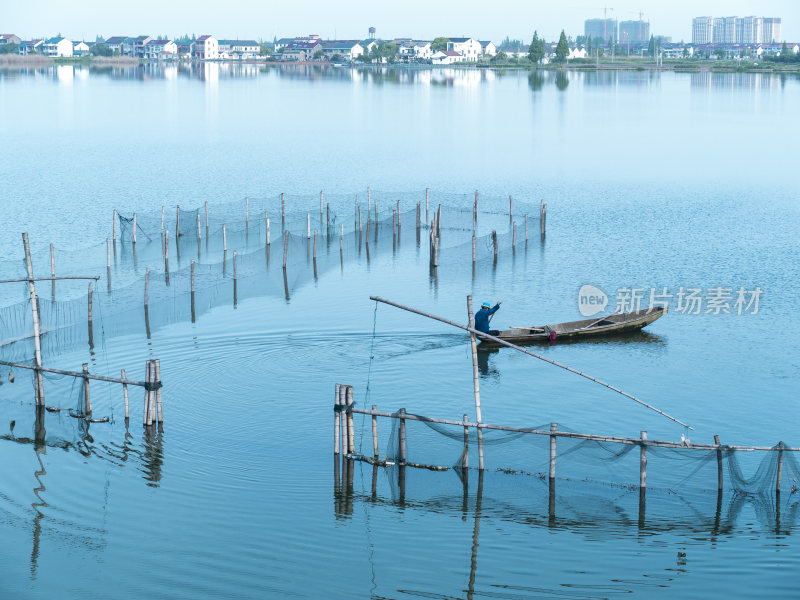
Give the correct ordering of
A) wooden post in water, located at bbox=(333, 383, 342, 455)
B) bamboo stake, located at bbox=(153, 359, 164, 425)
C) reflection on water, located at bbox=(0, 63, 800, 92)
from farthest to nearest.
Answer: reflection on water, located at bbox=(0, 63, 800, 92) → bamboo stake, located at bbox=(153, 359, 164, 425) → wooden post in water, located at bbox=(333, 383, 342, 455)

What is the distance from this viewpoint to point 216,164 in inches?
2606

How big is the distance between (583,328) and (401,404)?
7.07 metres

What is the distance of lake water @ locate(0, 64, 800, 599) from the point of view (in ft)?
50.4

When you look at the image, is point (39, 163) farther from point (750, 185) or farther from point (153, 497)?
point (153, 497)

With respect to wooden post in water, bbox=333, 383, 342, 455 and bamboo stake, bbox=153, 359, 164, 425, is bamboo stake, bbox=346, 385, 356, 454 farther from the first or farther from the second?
bamboo stake, bbox=153, 359, 164, 425

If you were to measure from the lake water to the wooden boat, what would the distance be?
1.13 ft

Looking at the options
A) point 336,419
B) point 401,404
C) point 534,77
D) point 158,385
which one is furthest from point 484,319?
point 534,77

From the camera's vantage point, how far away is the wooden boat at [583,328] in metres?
26.2

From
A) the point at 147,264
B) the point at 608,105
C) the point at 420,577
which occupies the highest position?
the point at 608,105

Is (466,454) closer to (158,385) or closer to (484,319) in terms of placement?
(158,385)

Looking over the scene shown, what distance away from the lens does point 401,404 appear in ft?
72.0

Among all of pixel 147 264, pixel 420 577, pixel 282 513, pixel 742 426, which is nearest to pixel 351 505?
pixel 282 513

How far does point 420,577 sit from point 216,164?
54.2m

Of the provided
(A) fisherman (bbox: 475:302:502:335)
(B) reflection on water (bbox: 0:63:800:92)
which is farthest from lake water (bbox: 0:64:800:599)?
(B) reflection on water (bbox: 0:63:800:92)
